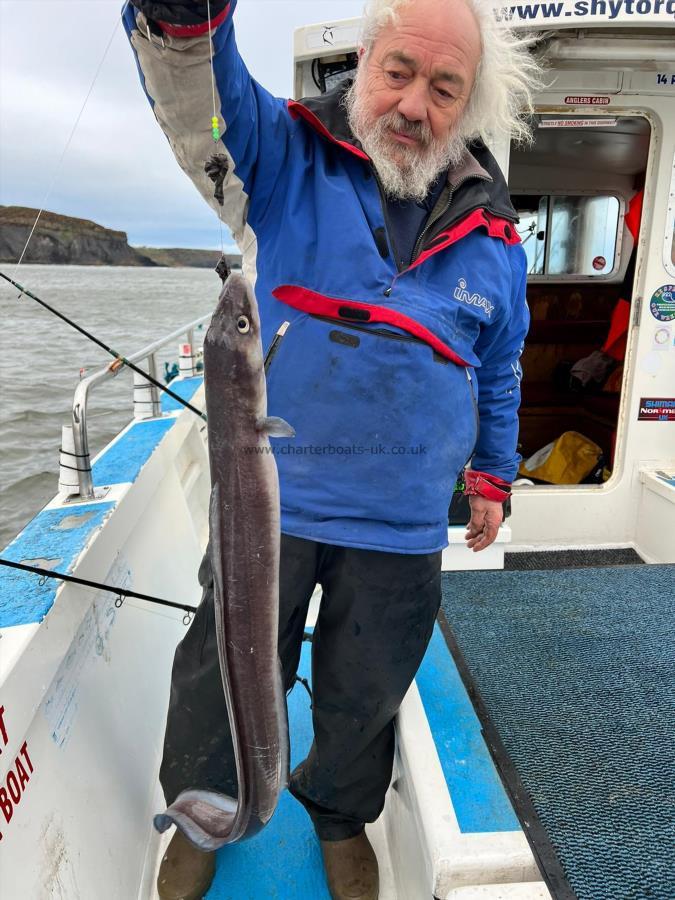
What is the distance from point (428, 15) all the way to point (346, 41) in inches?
59.7

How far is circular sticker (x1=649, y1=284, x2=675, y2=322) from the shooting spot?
434 centimetres

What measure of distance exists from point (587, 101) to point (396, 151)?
2802 millimetres

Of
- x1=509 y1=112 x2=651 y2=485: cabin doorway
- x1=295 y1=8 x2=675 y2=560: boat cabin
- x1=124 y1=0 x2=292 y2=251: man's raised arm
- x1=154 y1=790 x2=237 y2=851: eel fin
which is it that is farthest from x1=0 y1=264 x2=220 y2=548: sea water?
x1=509 y1=112 x2=651 y2=485: cabin doorway

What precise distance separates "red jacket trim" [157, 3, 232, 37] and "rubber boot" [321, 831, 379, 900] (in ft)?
8.57

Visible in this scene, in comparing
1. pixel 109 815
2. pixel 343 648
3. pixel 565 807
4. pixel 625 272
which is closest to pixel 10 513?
pixel 109 815

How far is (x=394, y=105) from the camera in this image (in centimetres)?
195

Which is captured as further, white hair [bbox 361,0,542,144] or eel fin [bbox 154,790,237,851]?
white hair [bbox 361,0,542,144]

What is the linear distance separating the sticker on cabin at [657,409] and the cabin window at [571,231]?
3.51 metres

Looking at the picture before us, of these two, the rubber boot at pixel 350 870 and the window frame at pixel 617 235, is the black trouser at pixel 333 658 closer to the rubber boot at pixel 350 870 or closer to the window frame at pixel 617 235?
the rubber boot at pixel 350 870

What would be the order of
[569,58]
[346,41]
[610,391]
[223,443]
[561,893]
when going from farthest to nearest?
1. [610,391]
2. [569,58]
3. [346,41]
4. [561,893]
5. [223,443]

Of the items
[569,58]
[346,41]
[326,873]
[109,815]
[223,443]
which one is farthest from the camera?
[569,58]

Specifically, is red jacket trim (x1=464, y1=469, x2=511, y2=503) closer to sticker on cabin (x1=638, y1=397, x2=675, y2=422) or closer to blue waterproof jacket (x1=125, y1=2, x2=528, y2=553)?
blue waterproof jacket (x1=125, y1=2, x2=528, y2=553)

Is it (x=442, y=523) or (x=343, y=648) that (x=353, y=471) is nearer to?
(x=442, y=523)

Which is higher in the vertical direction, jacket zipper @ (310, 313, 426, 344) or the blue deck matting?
jacket zipper @ (310, 313, 426, 344)
